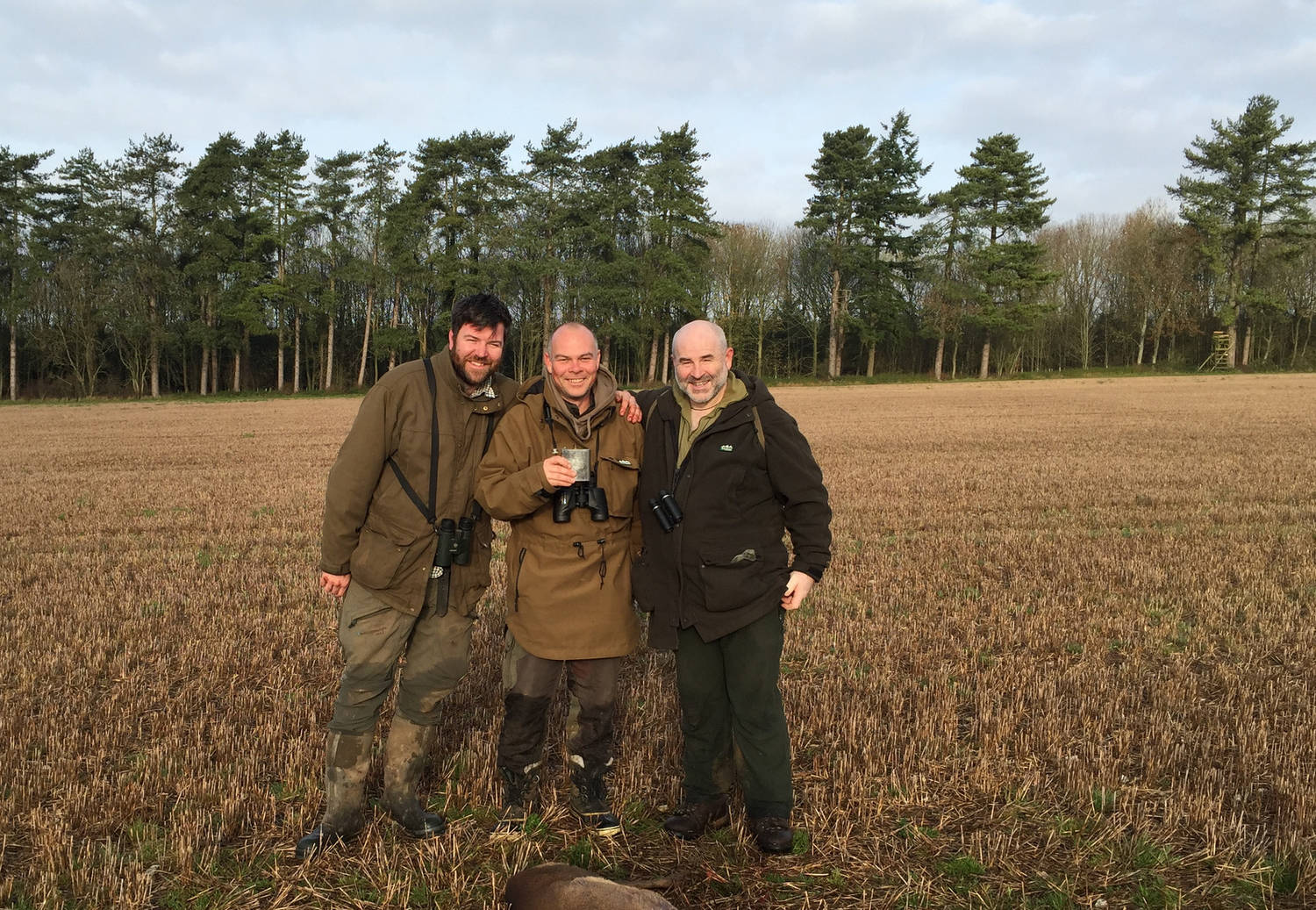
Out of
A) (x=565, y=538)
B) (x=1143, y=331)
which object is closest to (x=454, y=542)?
(x=565, y=538)

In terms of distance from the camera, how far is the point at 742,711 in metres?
3.46

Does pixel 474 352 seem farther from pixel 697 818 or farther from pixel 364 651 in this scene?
pixel 697 818

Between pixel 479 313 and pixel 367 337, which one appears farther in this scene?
pixel 367 337

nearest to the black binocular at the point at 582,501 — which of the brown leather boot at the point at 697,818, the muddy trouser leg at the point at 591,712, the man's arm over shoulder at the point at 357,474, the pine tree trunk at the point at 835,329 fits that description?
the muddy trouser leg at the point at 591,712

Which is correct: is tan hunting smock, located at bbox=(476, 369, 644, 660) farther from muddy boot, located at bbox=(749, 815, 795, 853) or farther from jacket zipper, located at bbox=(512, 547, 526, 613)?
muddy boot, located at bbox=(749, 815, 795, 853)

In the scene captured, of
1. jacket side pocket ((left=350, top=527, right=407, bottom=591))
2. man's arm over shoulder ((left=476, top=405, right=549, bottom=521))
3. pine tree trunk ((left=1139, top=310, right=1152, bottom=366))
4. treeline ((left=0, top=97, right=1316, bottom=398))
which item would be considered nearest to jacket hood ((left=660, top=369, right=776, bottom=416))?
man's arm over shoulder ((left=476, top=405, right=549, bottom=521))

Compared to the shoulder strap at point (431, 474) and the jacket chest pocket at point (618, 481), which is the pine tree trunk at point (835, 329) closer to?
the jacket chest pocket at point (618, 481)

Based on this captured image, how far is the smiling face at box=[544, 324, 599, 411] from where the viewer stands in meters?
3.39

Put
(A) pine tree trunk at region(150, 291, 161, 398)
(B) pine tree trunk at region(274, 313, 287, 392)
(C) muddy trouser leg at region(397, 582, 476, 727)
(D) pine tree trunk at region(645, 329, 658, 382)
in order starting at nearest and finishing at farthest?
(C) muddy trouser leg at region(397, 582, 476, 727) < (A) pine tree trunk at region(150, 291, 161, 398) < (B) pine tree trunk at region(274, 313, 287, 392) < (D) pine tree trunk at region(645, 329, 658, 382)

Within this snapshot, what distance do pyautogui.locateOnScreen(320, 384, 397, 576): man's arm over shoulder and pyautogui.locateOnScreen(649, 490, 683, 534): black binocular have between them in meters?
1.14

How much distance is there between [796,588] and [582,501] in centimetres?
95

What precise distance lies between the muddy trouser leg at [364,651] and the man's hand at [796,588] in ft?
5.14

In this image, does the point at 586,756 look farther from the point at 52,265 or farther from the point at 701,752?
the point at 52,265

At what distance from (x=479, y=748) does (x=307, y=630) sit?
266 cm
